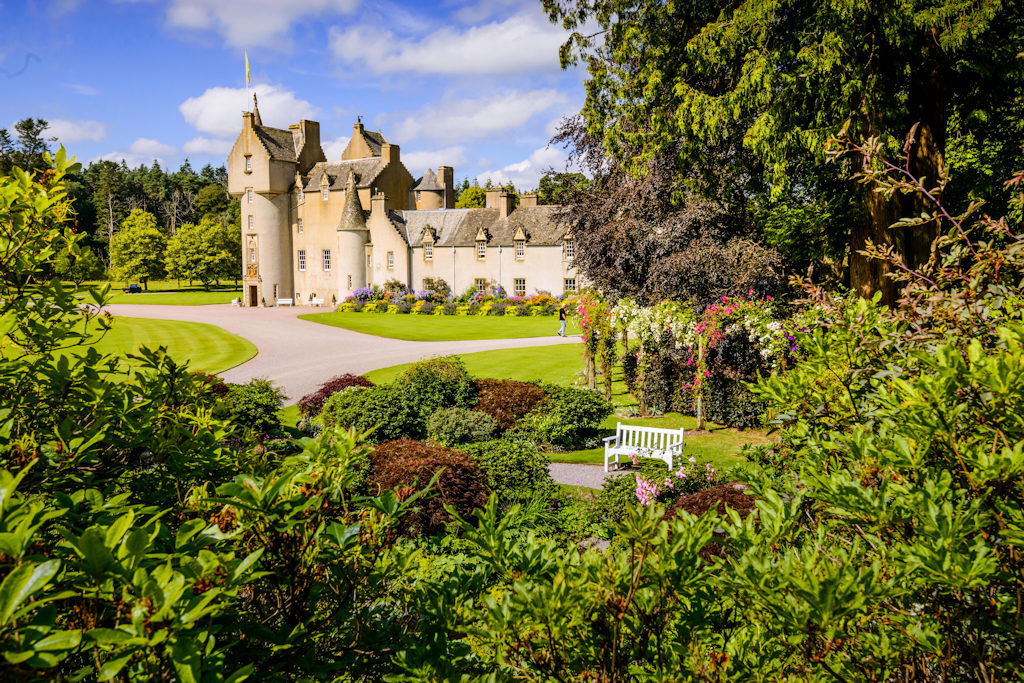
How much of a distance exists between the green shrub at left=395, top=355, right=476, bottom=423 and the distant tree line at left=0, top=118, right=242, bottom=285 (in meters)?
32.0

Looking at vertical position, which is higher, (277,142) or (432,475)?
(277,142)

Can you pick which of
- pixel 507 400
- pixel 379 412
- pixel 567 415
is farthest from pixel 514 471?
pixel 507 400

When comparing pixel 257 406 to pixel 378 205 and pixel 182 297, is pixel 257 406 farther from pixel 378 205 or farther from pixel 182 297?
pixel 182 297

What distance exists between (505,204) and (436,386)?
3806cm

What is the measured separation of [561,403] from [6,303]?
12.0 meters

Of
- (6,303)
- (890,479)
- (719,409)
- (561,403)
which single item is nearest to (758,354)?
(719,409)

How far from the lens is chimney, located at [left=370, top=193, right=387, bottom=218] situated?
166 ft

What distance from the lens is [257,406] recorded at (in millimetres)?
12719

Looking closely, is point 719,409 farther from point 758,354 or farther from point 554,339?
point 554,339

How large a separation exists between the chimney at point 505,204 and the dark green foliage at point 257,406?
3863 cm

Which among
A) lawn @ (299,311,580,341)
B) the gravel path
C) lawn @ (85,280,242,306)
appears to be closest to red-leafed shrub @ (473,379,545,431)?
the gravel path

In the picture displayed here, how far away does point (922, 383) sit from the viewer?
2283 millimetres

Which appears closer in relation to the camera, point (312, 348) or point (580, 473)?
point (580, 473)

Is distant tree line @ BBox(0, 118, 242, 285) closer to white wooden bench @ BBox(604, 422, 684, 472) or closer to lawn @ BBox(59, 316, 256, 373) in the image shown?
lawn @ BBox(59, 316, 256, 373)
